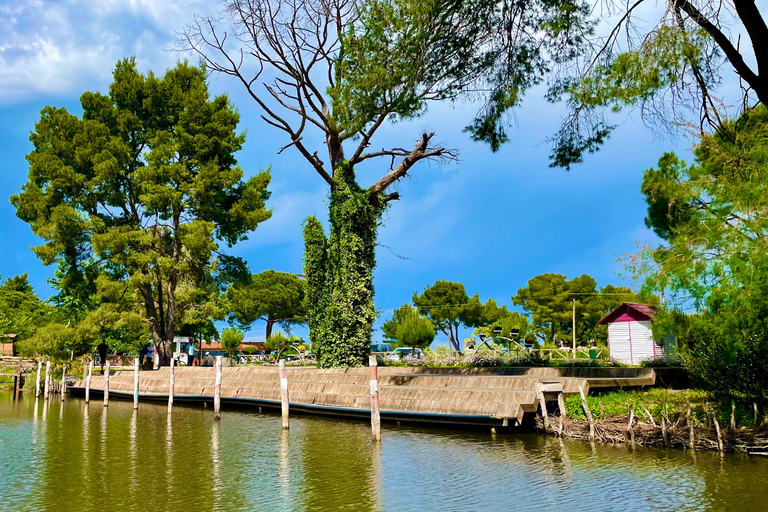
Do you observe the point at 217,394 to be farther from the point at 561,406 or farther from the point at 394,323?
the point at 394,323

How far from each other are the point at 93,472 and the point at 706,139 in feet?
46.0

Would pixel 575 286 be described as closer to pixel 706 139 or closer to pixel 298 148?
pixel 298 148

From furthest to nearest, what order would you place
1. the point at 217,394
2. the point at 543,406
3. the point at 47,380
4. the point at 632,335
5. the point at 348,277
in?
→ the point at 632,335
the point at 47,380
the point at 348,277
the point at 217,394
the point at 543,406

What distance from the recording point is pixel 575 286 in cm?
6316

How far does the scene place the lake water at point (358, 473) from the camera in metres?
10.1

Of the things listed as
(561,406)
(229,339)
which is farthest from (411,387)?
(229,339)

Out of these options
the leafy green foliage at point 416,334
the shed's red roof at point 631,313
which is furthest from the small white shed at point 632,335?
the leafy green foliage at point 416,334

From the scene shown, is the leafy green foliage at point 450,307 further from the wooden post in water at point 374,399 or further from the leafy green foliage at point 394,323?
the wooden post in water at point 374,399

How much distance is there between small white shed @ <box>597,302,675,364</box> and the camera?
121 ft

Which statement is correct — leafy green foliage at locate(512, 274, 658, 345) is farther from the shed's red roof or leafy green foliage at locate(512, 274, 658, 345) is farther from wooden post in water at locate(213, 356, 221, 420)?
wooden post in water at locate(213, 356, 221, 420)

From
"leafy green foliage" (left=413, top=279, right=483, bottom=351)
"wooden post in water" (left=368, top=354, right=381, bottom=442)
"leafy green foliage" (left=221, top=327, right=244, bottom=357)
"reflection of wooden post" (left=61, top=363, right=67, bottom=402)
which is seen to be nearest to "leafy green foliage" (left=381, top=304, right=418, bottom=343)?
"leafy green foliage" (left=413, top=279, right=483, bottom=351)

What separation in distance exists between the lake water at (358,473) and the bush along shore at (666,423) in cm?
40

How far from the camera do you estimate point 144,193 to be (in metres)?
35.0

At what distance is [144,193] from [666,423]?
28075mm
